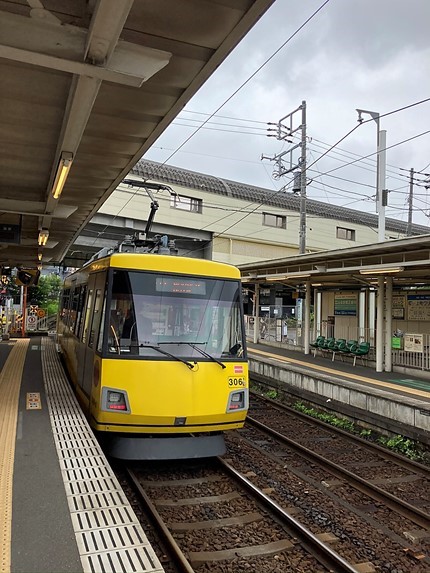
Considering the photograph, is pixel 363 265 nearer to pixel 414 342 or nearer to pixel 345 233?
pixel 414 342

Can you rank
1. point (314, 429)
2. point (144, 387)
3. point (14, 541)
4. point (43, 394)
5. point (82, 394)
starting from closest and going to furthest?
point (14, 541) < point (144, 387) < point (82, 394) < point (43, 394) < point (314, 429)

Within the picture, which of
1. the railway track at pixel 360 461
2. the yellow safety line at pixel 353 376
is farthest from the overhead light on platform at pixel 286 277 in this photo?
the railway track at pixel 360 461

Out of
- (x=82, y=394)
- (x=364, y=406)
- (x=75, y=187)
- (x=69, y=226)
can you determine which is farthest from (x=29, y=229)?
(x=364, y=406)

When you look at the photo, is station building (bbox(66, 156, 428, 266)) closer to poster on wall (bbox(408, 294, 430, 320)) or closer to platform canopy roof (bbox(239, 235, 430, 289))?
platform canopy roof (bbox(239, 235, 430, 289))

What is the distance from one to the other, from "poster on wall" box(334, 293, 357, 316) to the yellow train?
11870 millimetres

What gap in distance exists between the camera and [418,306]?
1406 cm

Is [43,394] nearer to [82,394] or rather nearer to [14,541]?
[82,394]

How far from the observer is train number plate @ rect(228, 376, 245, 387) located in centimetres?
588

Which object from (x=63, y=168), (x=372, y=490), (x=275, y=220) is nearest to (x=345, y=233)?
(x=275, y=220)

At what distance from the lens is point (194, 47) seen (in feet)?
12.6

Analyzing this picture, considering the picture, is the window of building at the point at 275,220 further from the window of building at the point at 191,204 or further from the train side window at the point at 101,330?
the train side window at the point at 101,330

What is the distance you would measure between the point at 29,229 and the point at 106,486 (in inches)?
395

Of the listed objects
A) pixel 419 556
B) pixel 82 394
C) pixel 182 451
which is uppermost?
pixel 82 394

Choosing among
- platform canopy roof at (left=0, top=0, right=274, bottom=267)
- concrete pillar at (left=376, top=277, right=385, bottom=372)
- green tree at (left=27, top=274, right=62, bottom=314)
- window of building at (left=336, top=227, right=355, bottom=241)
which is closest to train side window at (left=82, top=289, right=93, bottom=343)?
platform canopy roof at (left=0, top=0, right=274, bottom=267)
